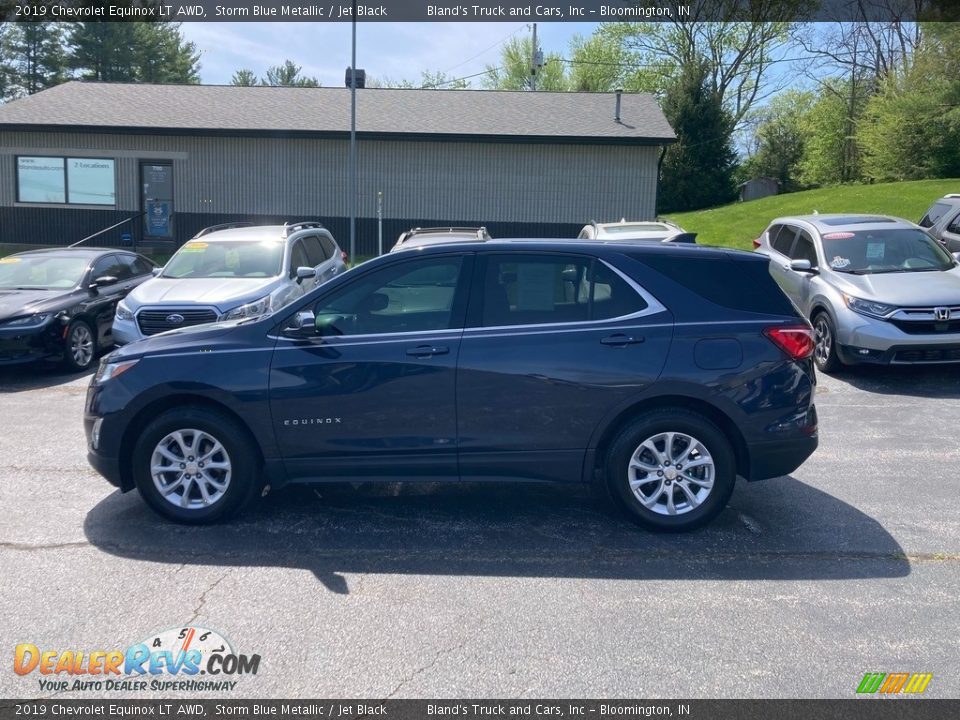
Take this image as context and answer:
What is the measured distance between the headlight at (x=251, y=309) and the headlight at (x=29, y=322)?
235cm

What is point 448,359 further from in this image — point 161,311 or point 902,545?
point 161,311

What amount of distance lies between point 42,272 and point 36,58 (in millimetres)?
46582

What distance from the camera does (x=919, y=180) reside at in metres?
30.2

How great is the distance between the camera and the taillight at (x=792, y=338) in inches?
228

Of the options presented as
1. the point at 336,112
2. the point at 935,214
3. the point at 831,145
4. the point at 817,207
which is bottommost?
the point at 935,214

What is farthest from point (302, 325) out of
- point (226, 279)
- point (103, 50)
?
point (103, 50)

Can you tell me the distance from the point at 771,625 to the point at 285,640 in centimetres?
233

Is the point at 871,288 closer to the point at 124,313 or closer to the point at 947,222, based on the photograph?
the point at 947,222

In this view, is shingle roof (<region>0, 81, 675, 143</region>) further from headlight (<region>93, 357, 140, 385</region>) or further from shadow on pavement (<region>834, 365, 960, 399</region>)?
headlight (<region>93, 357, 140, 385</region>)

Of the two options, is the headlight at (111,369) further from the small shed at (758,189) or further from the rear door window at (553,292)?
the small shed at (758,189)

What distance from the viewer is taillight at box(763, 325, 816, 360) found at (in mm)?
5789

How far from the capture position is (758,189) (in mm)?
40156

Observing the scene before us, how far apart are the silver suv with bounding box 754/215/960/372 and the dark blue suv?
13.7ft

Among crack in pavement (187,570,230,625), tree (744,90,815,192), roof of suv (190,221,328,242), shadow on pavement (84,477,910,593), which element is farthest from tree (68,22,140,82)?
crack in pavement (187,570,230,625)
